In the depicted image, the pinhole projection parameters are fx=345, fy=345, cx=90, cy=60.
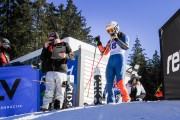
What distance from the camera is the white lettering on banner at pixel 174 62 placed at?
5936 millimetres

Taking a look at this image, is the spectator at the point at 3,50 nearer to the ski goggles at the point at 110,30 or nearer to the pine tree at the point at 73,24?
the ski goggles at the point at 110,30

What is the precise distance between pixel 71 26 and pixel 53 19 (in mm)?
4558

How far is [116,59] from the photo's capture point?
7.43 m

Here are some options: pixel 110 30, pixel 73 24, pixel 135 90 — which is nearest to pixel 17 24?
pixel 73 24

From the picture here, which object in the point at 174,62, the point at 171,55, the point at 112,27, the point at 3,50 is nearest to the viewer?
the point at 174,62

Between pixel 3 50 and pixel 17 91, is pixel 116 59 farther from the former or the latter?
pixel 3 50

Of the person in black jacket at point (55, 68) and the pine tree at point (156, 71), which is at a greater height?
the pine tree at point (156, 71)

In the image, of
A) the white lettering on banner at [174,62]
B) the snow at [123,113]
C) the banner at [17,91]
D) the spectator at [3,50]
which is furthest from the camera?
the spectator at [3,50]

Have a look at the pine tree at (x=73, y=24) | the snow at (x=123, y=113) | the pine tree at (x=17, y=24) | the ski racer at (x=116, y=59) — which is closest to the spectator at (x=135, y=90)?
the ski racer at (x=116, y=59)

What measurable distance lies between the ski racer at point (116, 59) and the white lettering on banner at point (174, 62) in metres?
1.24

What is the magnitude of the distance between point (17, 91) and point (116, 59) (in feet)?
8.35

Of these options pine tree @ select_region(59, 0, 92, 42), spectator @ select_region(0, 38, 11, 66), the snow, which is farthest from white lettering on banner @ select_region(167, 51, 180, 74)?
pine tree @ select_region(59, 0, 92, 42)

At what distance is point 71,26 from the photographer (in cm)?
5475

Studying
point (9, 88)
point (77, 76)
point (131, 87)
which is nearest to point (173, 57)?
point (9, 88)
